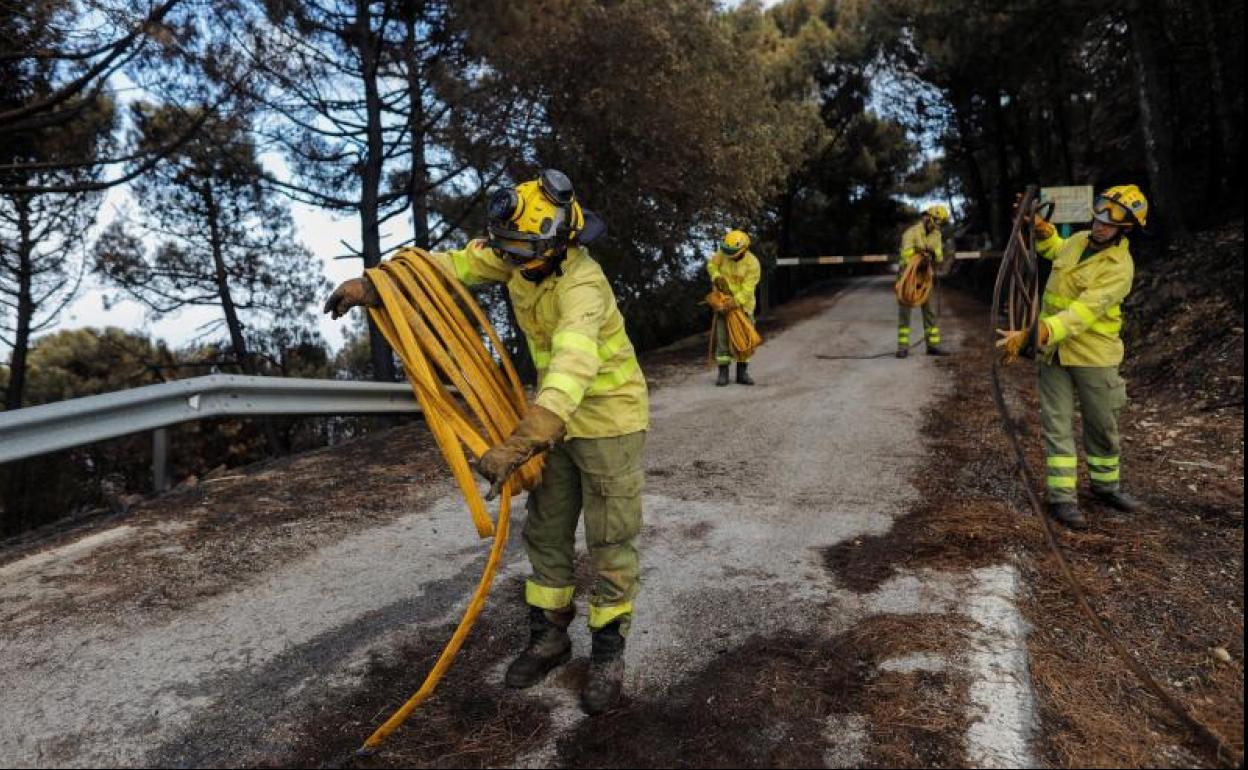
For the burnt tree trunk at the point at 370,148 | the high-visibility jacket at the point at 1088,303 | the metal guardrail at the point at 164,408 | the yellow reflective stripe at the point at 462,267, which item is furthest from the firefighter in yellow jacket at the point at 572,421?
the burnt tree trunk at the point at 370,148

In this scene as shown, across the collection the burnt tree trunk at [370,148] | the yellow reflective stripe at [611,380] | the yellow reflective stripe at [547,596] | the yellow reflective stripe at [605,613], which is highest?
the burnt tree trunk at [370,148]

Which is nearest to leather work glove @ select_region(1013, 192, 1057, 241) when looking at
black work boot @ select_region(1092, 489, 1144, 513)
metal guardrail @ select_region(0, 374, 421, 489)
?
black work boot @ select_region(1092, 489, 1144, 513)

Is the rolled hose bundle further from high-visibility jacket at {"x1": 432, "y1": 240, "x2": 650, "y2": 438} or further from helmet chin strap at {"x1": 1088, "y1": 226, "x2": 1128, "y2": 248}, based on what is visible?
high-visibility jacket at {"x1": 432, "y1": 240, "x2": 650, "y2": 438}

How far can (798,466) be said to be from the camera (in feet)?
19.9

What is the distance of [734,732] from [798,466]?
3494mm

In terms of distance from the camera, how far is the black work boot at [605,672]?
287 cm

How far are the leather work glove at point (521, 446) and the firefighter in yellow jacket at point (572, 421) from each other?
40 millimetres

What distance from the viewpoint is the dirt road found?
2.69 metres

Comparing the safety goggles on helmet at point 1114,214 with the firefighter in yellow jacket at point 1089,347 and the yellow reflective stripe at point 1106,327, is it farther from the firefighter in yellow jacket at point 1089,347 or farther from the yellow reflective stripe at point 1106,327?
the yellow reflective stripe at point 1106,327

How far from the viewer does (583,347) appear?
9.55ft

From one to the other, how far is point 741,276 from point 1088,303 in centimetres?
523

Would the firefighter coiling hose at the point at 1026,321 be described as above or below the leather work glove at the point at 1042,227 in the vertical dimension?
below

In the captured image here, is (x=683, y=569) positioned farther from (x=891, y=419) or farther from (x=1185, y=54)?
(x=1185, y=54)

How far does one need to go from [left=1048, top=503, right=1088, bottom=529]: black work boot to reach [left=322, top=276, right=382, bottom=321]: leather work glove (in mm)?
4079
